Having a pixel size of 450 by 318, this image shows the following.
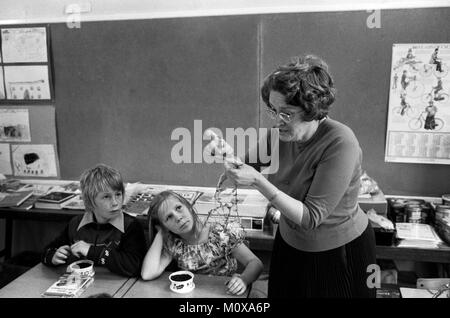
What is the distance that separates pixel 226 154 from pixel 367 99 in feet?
3.76

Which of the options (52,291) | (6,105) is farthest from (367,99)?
(6,105)

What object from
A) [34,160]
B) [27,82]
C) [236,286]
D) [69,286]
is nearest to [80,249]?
[69,286]

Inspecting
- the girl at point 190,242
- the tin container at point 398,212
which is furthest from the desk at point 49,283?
the tin container at point 398,212

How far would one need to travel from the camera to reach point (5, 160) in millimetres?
2482

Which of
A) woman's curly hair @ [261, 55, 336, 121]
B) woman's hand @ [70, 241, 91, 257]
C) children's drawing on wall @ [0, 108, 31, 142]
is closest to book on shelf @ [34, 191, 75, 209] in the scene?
children's drawing on wall @ [0, 108, 31, 142]

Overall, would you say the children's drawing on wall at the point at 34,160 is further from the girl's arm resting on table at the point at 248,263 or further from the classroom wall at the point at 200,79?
the girl's arm resting on table at the point at 248,263

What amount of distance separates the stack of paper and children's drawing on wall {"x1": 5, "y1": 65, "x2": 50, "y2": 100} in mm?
1930

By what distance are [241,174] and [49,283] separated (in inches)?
30.0

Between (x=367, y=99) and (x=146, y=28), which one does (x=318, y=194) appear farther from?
(x=146, y=28)

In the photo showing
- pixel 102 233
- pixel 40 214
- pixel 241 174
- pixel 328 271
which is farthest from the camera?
pixel 40 214

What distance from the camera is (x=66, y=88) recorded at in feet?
7.64
